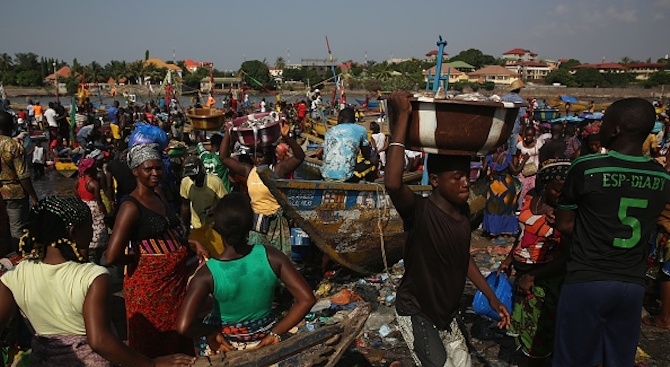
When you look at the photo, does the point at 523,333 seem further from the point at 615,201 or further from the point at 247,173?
the point at 247,173

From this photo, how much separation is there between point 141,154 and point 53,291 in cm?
145

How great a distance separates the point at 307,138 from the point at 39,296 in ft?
49.2

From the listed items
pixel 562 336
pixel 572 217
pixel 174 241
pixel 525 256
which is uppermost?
pixel 572 217

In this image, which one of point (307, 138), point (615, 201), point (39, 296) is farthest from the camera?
point (307, 138)

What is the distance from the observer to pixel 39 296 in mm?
1976

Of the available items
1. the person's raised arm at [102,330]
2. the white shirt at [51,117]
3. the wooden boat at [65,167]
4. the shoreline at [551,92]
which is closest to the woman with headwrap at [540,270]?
the person's raised arm at [102,330]

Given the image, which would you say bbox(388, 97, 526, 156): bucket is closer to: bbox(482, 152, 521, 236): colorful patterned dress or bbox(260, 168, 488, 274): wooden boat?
bbox(260, 168, 488, 274): wooden boat

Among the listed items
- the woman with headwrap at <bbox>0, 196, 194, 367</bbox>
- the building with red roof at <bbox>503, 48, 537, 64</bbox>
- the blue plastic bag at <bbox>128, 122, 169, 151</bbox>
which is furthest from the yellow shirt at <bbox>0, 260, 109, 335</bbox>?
the building with red roof at <bbox>503, 48, 537, 64</bbox>

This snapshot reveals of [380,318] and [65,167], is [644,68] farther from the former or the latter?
[380,318]

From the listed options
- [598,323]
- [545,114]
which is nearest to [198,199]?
[598,323]

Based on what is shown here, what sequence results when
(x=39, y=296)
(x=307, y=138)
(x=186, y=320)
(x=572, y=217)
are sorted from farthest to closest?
(x=307, y=138)
(x=572, y=217)
(x=186, y=320)
(x=39, y=296)

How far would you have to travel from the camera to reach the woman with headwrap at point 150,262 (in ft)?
9.71

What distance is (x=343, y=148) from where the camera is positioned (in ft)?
19.0

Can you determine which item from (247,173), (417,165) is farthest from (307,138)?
(247,173)
